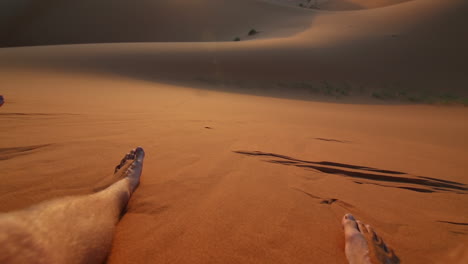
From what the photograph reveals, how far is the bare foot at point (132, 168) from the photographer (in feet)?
5.23

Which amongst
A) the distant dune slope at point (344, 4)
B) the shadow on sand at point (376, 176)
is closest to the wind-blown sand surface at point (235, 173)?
the shadow on sand at point (376, 176)

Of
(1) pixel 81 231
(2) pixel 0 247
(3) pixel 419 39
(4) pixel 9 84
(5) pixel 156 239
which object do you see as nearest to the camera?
(2) pixel 0 247

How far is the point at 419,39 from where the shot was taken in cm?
1354

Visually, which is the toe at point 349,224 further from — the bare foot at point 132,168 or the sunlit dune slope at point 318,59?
the sunlit dune slope at point 318,59

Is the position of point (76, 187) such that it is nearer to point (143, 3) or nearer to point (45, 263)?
point (45, 263)

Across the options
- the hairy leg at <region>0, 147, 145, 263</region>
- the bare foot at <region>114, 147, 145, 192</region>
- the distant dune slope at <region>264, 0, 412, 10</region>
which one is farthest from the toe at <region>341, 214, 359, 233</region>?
the distant dune slope at <region>264, 0, 412, 10</region>

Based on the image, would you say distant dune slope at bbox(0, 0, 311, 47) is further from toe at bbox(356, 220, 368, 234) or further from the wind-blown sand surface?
toe at bbox(356, 220, 368, 234)

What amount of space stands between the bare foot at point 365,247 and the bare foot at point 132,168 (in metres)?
1.22

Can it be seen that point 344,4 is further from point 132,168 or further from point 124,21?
point 132,168

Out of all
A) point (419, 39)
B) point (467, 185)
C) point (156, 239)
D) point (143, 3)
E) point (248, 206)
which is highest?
point (143, 3)

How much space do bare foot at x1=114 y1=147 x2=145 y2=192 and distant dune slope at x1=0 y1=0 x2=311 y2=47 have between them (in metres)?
23.7

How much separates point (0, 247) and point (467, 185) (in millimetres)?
2860

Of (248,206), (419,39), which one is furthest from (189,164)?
(419,39)

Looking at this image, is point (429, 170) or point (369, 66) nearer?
point (429, 170)
